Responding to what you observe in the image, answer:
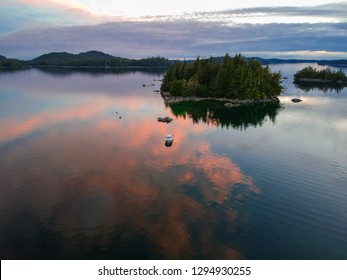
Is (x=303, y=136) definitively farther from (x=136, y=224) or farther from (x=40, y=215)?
(x=40, y=215)

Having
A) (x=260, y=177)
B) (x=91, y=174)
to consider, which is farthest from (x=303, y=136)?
(x=91, y=174)

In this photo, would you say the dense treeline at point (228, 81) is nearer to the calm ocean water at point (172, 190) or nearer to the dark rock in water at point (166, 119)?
the calm ocean water at point (172, 190)

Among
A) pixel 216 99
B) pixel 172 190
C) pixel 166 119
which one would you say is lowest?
pixel 172 190

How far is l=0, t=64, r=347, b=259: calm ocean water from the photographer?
38656 millimetres

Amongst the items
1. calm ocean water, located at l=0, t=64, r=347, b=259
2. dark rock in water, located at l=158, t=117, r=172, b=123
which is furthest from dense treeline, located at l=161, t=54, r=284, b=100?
dark rock in water, located at l=158, t=117, r=172, b=123

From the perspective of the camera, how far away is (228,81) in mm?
148250

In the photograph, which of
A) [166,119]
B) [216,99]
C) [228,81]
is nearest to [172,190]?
[166,119]

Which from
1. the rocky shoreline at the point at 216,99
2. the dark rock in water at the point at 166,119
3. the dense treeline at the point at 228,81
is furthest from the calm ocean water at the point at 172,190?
the dense treeline at the point at 228,81

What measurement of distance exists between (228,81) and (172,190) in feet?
345

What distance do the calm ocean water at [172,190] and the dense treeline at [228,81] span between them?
45559mm

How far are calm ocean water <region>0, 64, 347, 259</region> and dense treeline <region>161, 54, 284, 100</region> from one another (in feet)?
149

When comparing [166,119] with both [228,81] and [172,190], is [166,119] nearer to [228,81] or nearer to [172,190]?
[228,81]

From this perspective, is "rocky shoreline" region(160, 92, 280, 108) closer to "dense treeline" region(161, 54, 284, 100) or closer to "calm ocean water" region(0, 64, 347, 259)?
"dense treeline" region(161, 54, 284, 100)

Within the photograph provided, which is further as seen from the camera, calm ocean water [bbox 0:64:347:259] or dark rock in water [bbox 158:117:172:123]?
dark rock in water [bbox 158:117:172:123]
